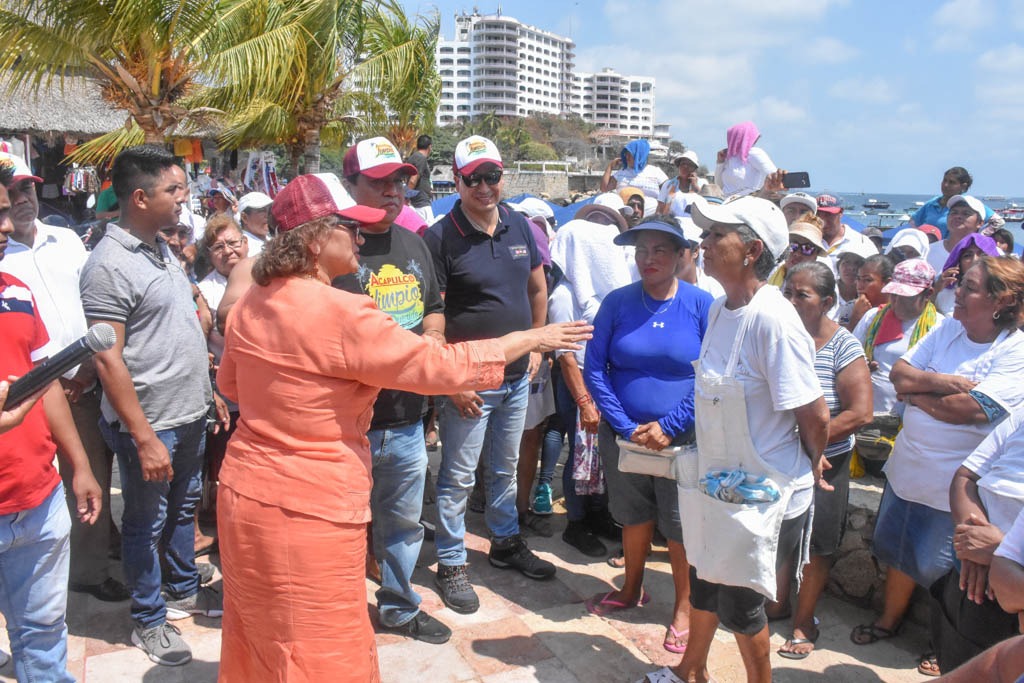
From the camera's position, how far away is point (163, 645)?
3.38m

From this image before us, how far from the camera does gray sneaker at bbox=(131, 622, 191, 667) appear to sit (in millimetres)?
3340

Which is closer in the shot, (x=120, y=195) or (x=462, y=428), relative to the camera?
(x=120, y=195)

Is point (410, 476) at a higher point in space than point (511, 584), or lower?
higher

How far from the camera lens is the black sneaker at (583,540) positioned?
15.2 ft

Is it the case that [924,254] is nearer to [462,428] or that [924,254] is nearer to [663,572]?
[663,572]

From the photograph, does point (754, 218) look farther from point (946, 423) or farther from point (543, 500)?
point (543, 500)

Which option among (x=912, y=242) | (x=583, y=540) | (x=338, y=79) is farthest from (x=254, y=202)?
(x=338, y=79)

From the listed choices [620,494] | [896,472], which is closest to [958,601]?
[896,472]

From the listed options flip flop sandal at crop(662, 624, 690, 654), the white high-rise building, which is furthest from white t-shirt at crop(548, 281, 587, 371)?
the white high-rise building

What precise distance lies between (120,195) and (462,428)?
1.88 metres

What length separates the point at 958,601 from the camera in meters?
2.71

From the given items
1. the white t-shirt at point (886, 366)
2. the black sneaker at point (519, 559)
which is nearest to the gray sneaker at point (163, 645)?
the black sneaker at point (519, 559)

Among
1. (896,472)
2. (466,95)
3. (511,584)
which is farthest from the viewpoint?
(466,95)

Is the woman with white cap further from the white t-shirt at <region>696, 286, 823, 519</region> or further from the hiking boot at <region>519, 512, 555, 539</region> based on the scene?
the white t-shirt at <region>696, 286, 823, 519</region>
